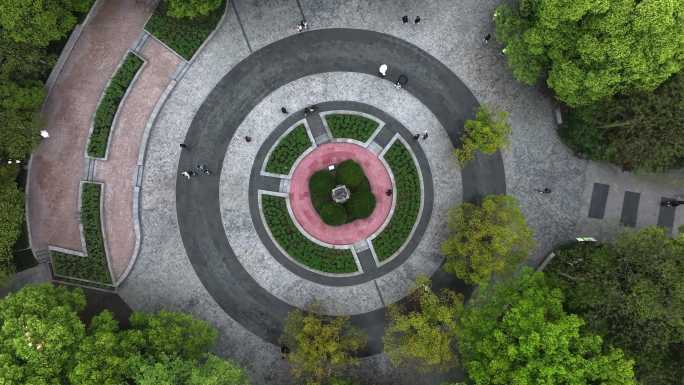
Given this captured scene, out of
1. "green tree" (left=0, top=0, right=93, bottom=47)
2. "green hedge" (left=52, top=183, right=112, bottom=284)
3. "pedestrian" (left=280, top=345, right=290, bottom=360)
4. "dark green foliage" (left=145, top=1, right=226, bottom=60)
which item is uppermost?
"dark green foliage" (left=145, top=1, right=226, bottom=60)

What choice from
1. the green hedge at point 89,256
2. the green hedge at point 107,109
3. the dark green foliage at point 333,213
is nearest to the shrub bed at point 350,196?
the dark green foliage at point 333,213

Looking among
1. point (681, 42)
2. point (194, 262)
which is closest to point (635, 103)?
point (681, 42)

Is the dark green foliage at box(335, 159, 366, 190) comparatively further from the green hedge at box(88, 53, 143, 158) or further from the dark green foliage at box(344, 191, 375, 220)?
the green hedge at box(88, 53, 143, 158)

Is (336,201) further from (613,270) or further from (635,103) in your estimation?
(635,103)

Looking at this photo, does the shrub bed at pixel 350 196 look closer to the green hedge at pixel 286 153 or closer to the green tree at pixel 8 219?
the green hedge at pixel 286 153

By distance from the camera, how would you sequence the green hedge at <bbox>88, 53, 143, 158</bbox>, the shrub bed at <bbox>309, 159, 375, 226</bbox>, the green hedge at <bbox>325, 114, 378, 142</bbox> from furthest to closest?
the green hedge at <bbox>325, 114, 378, 142</bbox> → the green hedge at <bbox>88, 53, 143, 158</bbox> → the shrub bed at <bbox>309, 159, 375, 226</bbox>

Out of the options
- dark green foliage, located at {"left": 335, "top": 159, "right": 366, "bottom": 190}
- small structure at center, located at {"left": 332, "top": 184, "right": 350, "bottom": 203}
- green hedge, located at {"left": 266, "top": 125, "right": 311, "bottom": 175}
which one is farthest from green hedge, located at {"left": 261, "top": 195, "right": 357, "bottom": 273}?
dark green foliage, located at {"left": 335, "top": 159, "right": 366, "bottom": 190}
